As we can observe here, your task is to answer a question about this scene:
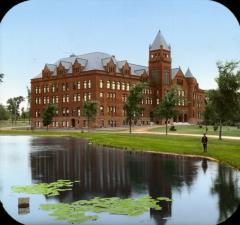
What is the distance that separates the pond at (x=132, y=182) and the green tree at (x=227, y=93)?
16252mm

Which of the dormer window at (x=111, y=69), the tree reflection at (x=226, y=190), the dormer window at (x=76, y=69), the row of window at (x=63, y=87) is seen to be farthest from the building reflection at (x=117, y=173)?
the dormer window at (x=76, y=69)

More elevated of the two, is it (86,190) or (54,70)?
(54,70)

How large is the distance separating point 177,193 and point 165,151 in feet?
64.1

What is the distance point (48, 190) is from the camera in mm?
19969

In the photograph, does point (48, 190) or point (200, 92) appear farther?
point (200, 92)

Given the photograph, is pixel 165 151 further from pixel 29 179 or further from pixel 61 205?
pixel 61 205

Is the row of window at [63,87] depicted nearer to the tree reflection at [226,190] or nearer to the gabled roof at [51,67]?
the gabled roof at [51,67]

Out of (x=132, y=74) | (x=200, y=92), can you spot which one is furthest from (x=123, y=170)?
(x=200, y=92)

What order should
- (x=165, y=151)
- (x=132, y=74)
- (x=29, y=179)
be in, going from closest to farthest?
(x=29, y=179) → (x=165, y=151) → (x=132, y=74)

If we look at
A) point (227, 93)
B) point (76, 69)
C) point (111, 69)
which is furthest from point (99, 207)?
point (76, 69)

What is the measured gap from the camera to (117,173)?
25844 millimetres

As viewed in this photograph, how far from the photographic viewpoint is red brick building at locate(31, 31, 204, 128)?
99688mm

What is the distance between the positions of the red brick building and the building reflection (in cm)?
6006

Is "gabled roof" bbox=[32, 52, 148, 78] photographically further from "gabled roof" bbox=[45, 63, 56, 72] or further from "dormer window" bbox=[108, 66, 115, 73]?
"dormer window" bbox=[108, 66, 115, 73]
